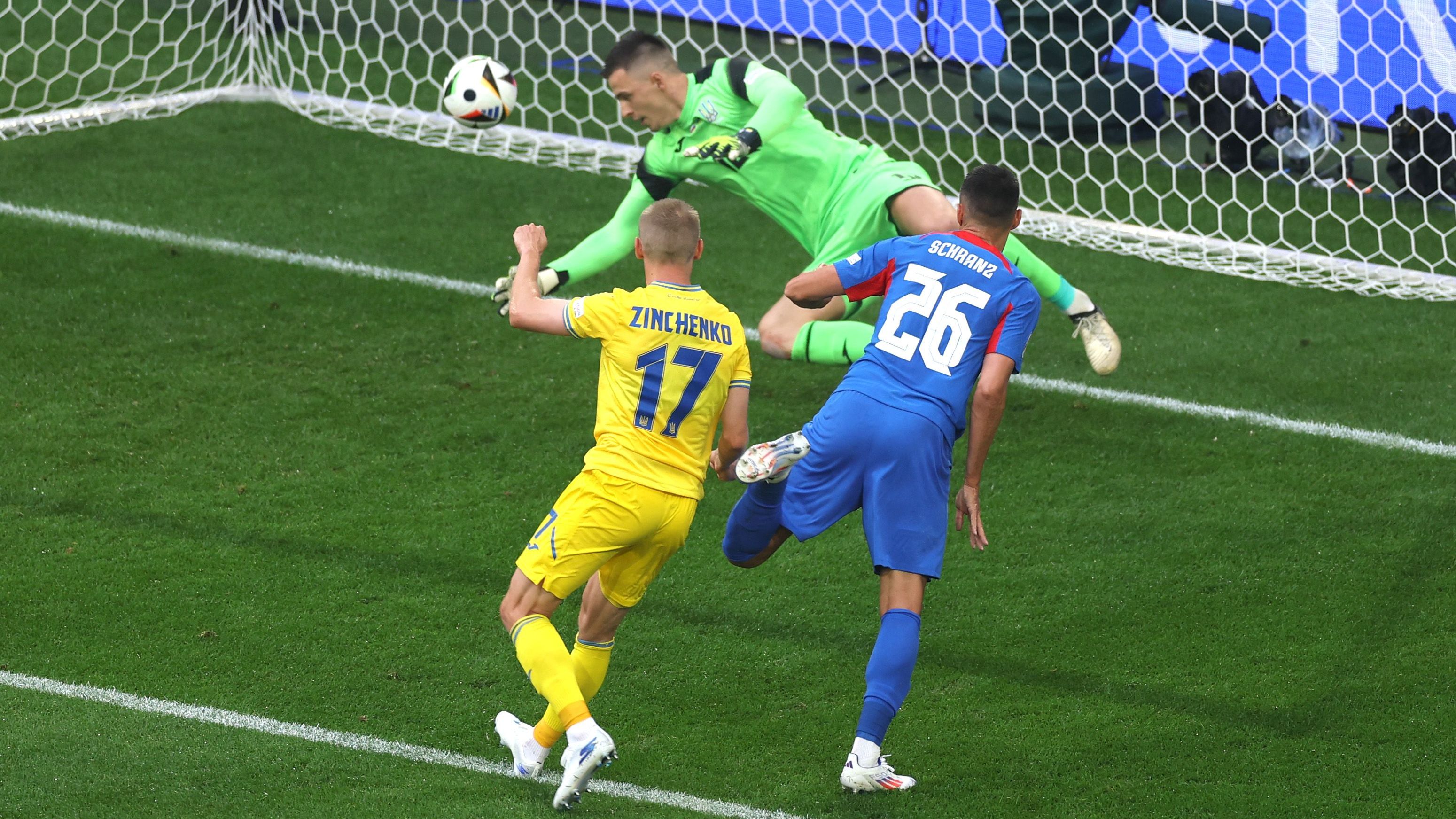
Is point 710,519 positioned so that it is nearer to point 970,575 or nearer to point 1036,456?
point 970,575

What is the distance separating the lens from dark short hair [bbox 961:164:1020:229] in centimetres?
432

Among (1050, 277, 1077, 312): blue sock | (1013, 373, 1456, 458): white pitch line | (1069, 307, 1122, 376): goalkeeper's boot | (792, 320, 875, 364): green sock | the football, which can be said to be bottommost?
(1013, 373, 1456, 458): white pitch line

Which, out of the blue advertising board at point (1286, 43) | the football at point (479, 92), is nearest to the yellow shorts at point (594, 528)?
the football at point (479, 92)

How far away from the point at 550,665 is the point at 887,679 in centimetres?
90

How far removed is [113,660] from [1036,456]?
367 cm

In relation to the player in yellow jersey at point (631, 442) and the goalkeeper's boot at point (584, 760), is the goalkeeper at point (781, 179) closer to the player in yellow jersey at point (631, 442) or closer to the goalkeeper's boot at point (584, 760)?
the player in yellow jersey at point (631, 442)

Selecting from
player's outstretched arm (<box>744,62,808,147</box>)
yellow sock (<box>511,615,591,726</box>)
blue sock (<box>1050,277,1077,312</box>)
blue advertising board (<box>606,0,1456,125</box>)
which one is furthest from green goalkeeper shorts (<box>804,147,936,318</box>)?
blue advertising board (<box>606,0,1456,125</box>)

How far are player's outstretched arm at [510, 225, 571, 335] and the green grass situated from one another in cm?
121

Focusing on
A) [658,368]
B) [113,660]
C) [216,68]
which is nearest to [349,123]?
[216,68]

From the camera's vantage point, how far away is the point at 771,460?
417 cm

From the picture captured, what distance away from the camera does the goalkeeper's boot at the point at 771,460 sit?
4.17 m

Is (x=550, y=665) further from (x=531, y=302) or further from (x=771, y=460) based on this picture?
(x=531, y=302)

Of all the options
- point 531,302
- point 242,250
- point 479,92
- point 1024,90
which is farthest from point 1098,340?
point 242,250

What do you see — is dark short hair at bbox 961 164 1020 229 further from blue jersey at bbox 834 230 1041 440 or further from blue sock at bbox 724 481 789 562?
blue sock at bbox 724 481 789 562
